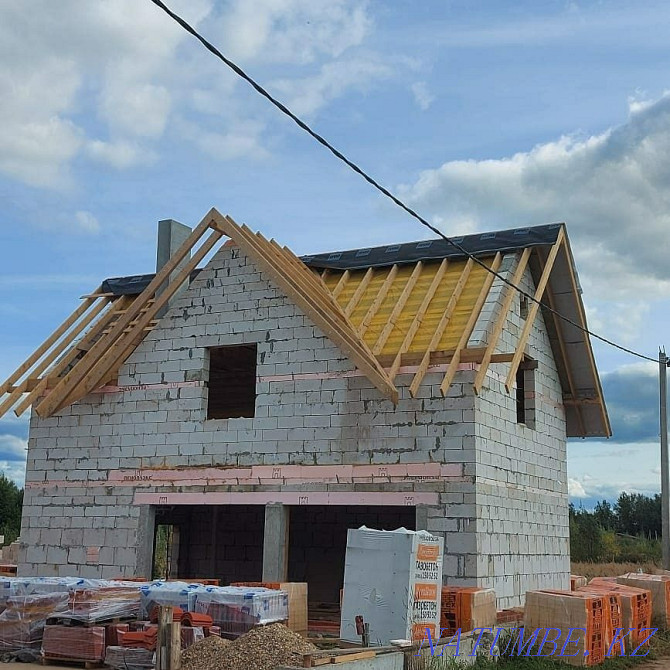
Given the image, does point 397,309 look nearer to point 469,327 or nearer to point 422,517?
point 469,327

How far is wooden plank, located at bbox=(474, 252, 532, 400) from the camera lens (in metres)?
14.0

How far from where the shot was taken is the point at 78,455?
57.2 feet

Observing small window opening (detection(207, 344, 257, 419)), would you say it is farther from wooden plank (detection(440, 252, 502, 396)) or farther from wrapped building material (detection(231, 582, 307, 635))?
wrapped building material (detection(231, 582, 307, 635))

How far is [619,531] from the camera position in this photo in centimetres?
6191

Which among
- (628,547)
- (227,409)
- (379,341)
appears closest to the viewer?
(379,341)

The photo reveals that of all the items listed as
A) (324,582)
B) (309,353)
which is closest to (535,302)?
(309,353)

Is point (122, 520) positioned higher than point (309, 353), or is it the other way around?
point (309, 353)

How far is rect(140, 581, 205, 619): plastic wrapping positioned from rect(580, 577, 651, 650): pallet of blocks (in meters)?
7.07

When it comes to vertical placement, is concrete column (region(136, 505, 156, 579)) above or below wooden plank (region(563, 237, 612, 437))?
below

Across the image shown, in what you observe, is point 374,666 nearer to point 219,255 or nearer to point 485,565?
point 485,565

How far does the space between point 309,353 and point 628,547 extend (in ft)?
105

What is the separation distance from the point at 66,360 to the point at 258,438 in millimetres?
5016

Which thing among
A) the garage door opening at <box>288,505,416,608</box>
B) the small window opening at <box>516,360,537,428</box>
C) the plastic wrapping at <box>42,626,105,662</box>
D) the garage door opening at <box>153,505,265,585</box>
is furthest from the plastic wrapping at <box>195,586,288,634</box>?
the garage door opening at <box>153,505,265,585</box>

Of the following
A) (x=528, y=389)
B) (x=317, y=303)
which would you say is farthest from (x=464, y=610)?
(x=528, y=389)
